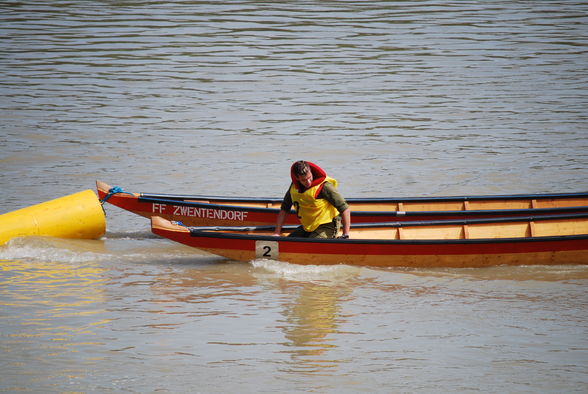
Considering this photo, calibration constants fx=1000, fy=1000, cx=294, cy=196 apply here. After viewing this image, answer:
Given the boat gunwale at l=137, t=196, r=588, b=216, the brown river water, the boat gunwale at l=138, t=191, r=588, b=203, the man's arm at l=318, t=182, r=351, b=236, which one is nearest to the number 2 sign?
the brown river water

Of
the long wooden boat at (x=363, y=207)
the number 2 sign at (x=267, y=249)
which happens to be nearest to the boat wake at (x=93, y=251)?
the long wooden boat at (x=363, y=207)

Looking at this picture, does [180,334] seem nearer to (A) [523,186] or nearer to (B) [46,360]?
(B) [46,360]

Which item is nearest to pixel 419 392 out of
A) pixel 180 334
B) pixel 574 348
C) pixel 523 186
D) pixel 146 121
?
pixel 574 348

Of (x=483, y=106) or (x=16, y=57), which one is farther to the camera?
(x=16, y=57)

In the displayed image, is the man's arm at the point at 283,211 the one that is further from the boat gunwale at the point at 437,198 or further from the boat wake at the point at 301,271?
the boat gunwale at the point at 437,198

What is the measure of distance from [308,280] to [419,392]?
13.1 feet

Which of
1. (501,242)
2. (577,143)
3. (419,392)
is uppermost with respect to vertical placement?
(577,143)

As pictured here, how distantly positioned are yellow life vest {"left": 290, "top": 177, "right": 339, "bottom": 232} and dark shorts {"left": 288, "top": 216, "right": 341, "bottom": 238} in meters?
0.06

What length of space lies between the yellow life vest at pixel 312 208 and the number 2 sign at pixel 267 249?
53 cm

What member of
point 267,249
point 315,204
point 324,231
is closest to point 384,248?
point 324,231

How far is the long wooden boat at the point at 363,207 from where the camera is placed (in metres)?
14.8

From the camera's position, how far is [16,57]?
32.2m

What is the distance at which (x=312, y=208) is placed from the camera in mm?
13109

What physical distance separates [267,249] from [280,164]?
7.45 metres
